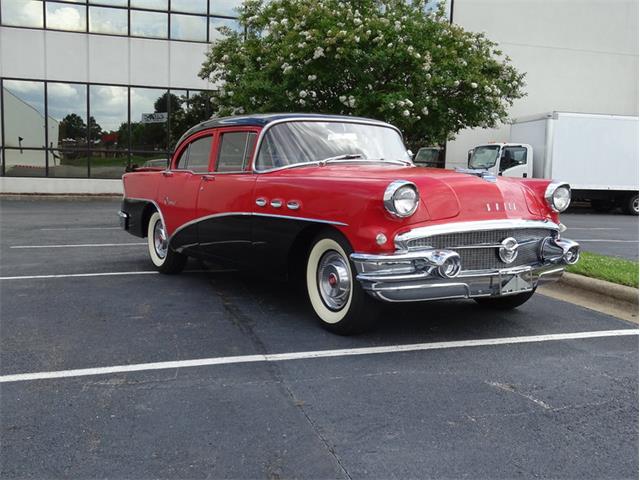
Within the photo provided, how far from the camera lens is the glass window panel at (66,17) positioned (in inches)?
775

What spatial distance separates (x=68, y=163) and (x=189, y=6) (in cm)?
670

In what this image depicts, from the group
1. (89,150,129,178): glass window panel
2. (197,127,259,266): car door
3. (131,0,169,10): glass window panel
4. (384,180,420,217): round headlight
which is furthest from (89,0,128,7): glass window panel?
(384,180,420,217): round headlight

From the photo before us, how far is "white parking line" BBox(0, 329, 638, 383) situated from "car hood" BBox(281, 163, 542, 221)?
3.12 feet

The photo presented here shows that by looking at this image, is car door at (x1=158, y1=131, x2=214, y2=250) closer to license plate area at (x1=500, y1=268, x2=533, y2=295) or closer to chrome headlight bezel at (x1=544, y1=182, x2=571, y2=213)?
license plate area at (x1=500, y1=268, x2=533, y2=295)

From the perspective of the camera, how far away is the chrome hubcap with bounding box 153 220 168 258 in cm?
713

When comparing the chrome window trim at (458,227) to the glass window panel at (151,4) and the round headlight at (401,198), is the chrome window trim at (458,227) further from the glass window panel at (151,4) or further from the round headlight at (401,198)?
the glass window panel at (151,4)

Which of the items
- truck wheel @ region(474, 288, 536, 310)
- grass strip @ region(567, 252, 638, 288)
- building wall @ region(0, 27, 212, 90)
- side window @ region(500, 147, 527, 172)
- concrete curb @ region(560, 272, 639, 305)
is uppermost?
building wall @ region(0, 27, 212, 90)

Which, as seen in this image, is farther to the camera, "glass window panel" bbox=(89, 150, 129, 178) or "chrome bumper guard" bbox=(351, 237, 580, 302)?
"glass window panel" bbox=(89, 150, 129, 178)

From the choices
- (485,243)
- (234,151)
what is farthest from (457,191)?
(234,151)

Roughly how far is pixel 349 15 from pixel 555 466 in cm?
1226

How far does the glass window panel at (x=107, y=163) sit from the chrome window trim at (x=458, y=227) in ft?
59.2

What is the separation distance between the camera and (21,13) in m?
19.5

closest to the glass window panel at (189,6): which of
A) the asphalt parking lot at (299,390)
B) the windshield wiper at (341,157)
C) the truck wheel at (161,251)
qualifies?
the truck wheel at (161,251)

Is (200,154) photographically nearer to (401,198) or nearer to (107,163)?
(401,198)
